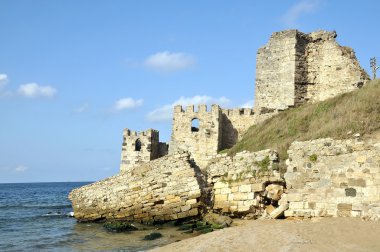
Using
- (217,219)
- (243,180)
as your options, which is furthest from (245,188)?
(217,219)

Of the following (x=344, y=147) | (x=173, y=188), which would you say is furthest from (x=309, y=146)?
(x=173, y=188)

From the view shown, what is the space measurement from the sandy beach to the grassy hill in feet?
→ 11.9

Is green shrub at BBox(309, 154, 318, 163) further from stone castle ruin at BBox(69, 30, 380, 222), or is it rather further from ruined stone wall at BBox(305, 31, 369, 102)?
ruined stone wall at BBox(305, 31, 369, 102)

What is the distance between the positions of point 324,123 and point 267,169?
4135 millimetres

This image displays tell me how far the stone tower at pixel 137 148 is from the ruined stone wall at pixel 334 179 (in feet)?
66.8

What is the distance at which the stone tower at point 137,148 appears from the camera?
1366 inches

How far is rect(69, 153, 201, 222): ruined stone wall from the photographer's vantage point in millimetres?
17750

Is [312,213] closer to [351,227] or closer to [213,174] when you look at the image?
[351,227]

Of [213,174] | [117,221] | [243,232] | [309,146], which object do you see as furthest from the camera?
[117,221]

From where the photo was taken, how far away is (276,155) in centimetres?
1642

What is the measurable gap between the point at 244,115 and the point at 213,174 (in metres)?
13.9

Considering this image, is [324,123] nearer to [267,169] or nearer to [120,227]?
[267,169]

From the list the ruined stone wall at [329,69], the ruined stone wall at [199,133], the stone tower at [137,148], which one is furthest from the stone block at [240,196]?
the stone tower at [137,148]

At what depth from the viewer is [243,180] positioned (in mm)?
16609
